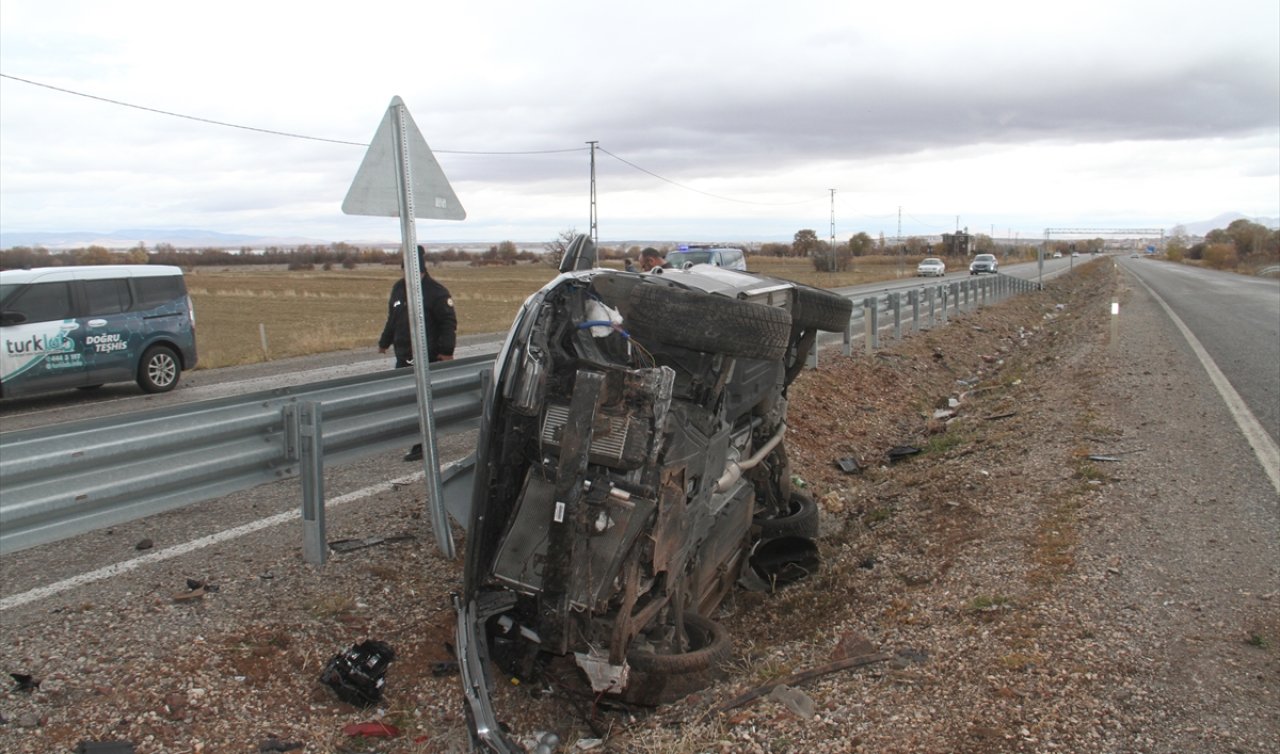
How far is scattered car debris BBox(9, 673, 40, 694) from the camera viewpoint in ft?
11.0

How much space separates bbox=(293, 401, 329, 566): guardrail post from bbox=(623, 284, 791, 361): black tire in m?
1.73

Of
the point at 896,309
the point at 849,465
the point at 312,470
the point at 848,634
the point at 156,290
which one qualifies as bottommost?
the point at 849,465

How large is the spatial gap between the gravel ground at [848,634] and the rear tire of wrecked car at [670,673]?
0.08 meters

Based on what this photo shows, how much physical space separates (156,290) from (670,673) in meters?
12.3

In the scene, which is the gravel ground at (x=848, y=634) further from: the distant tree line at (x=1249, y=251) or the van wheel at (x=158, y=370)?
the distant tree line at (x=1249, y=251)

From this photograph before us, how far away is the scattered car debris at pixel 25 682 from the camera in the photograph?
3.34 m

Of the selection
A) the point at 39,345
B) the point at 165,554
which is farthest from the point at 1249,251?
the point at 165,554

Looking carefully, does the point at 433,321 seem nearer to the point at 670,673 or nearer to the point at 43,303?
the point at 670,673

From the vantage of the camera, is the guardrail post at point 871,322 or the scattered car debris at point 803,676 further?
the guardrail post at point 871,322

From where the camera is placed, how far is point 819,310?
5129 millimetres

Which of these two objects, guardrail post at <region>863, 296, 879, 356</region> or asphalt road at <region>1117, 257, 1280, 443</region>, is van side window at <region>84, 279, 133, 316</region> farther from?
asphalt road at <region>1117, 257, 1280, 443</region>

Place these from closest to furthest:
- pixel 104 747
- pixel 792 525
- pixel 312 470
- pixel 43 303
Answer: pixel 104 747, pixel 312 470, pixel 792 525, pixel 43 303

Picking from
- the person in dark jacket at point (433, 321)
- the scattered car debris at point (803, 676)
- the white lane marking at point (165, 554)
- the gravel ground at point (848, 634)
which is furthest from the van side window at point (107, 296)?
the scattered car debris at point (803, 676)

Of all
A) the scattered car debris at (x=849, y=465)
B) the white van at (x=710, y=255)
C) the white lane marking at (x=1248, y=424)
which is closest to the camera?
the white lane marking at (x=1248, y=424)
